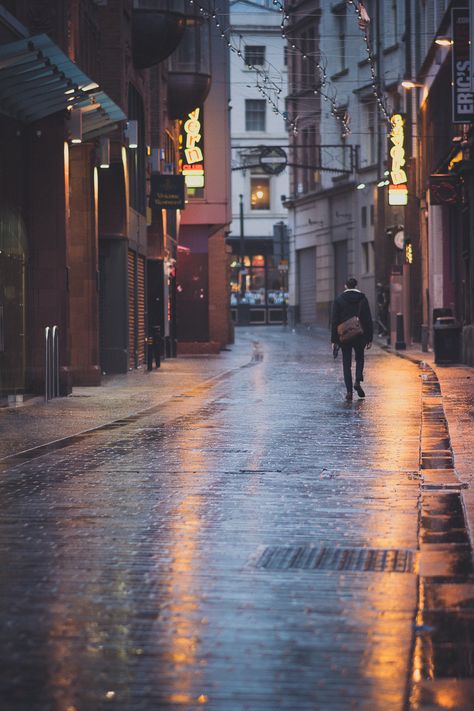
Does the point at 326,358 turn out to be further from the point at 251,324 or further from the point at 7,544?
the point at 251,324

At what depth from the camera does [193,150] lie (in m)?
44.5

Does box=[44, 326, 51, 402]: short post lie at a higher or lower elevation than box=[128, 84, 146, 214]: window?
lower

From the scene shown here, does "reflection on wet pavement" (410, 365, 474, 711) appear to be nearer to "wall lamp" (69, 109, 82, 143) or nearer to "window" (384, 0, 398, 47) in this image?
"wall lamp" (69, 109, 82, 143)

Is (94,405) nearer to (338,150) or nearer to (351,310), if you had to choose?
(351,310)

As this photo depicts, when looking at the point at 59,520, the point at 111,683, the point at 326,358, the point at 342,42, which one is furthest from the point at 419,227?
the point at 111,683

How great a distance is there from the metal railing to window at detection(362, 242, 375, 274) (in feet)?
137

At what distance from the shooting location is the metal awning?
18172mm

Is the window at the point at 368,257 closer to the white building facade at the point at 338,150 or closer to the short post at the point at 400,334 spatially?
the white building facade at the point at 338,150

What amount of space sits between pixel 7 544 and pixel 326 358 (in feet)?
96.5

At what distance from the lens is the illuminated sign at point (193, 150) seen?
44.4 meters

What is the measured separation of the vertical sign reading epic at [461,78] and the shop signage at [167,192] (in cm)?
938

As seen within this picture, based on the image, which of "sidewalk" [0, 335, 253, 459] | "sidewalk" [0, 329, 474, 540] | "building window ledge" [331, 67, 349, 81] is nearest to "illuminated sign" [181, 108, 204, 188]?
"sidewalk" [0, 329, 474, 540]

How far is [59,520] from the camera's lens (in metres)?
9.38

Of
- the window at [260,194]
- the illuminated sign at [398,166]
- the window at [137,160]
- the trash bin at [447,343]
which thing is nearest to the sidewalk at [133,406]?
the trash bin at [447,343]
